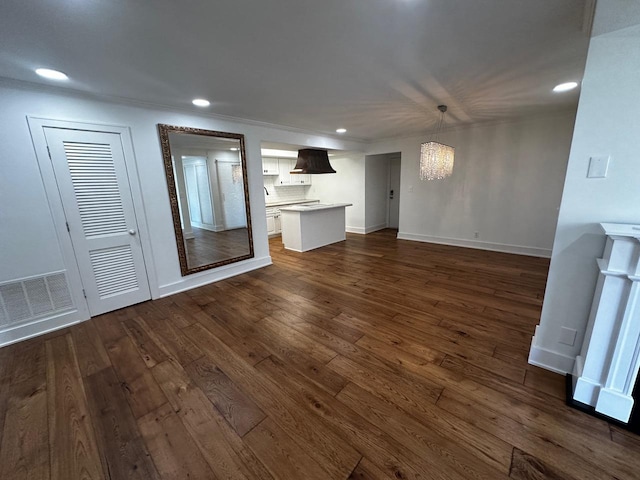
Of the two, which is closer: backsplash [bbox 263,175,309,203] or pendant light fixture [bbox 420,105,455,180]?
pendant light fixture [bbox 420,105,455,180]

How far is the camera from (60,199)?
2.49 m

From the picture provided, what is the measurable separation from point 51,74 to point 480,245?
643 centimetres

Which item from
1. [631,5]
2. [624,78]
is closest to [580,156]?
[624,78]

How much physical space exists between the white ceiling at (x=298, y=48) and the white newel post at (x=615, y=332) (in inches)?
56.1

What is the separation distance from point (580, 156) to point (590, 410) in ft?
5.10

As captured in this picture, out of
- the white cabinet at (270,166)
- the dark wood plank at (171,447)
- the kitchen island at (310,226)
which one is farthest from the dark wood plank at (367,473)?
Result: the white cabinet at (270,166)

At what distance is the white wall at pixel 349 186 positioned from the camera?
6539 mm

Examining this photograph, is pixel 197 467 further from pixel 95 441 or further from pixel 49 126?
pixel 49 126

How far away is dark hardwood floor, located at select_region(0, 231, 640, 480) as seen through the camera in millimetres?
1265

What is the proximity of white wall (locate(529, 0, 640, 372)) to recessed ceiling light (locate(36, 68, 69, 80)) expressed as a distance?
12.4 ft

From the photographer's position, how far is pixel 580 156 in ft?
5.04

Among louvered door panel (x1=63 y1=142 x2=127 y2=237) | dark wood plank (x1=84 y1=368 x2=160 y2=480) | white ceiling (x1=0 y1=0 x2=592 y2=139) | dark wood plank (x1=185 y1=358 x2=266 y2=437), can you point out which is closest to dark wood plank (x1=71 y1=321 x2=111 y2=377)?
dark wood plank (x1=84 y1=368 x2=160 y2=480)

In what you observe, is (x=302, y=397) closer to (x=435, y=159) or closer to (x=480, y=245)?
(x=435, y=159)

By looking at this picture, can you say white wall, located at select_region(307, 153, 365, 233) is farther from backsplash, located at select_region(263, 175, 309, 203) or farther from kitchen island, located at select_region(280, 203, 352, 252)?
kitchen island, located at select_region(280, 203, 352, 252)
